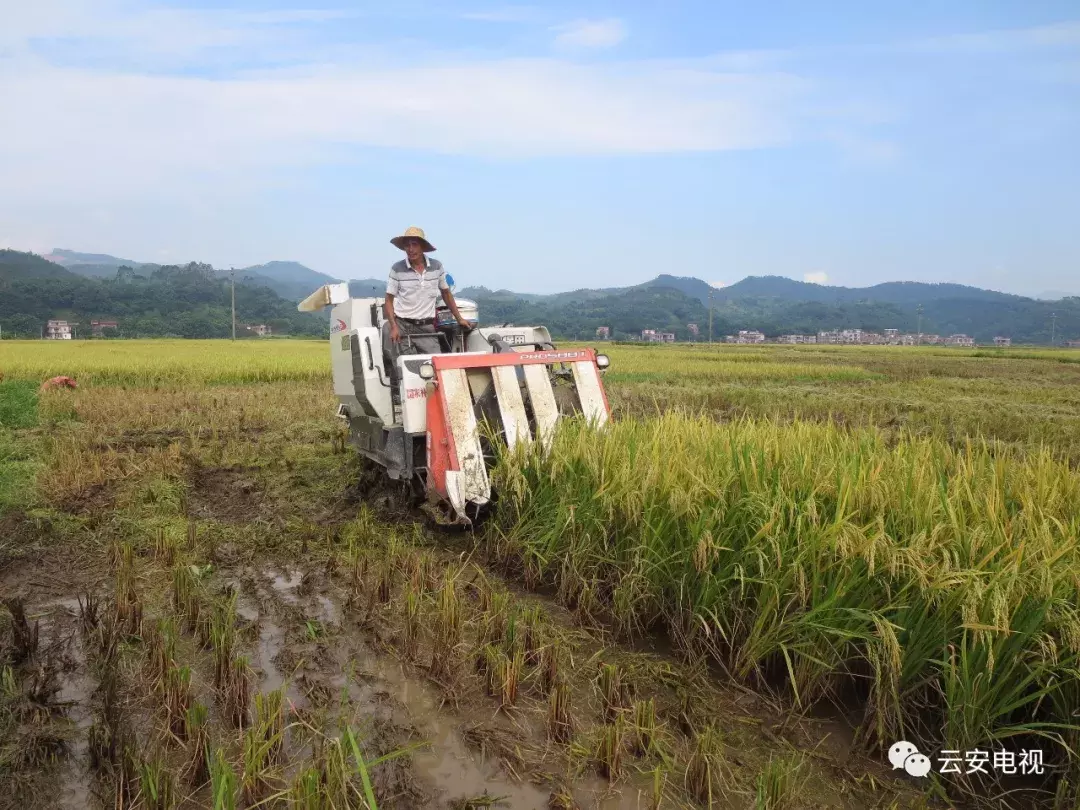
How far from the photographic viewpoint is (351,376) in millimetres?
5852

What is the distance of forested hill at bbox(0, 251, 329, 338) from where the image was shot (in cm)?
6569

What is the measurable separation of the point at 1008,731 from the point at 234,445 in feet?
25.3

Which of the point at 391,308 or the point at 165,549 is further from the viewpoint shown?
the point at 391,308

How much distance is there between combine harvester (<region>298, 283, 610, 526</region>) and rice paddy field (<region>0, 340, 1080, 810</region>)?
12.0 inches

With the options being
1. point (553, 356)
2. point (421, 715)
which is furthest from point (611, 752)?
point (553, 356)

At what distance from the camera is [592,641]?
3.42 meters

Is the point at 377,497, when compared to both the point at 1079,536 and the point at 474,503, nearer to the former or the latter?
the point at 474,503

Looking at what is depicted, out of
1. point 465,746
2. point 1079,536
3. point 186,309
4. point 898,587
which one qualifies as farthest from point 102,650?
point 186,309

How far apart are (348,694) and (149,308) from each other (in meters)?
80.8

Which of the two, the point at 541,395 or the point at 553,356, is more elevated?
the point at 553,356

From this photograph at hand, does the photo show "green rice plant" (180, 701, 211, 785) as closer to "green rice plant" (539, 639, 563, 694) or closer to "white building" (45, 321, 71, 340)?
"green rice plant" (539, 639, 563, 694)

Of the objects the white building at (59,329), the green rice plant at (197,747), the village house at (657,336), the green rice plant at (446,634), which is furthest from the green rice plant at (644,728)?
the village house at (657,336)

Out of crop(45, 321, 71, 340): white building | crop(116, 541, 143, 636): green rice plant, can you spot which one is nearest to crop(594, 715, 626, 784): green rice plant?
crop(116, 541, 143, 636): green rice plant

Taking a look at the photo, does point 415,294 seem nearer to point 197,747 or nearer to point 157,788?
point 197,747
